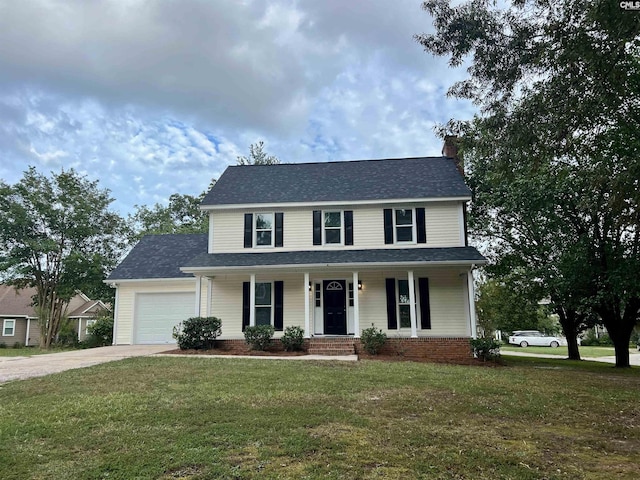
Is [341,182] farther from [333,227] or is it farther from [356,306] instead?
[356,306]

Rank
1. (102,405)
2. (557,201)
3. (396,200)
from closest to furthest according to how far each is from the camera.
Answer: (102,405) → (557,201) → (396,200)

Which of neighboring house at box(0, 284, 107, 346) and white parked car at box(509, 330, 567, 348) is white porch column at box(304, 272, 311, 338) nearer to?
neighboring house at box(0, 284, 107, 346)

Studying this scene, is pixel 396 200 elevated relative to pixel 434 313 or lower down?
elevated

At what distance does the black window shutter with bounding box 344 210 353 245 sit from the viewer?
16938 mm

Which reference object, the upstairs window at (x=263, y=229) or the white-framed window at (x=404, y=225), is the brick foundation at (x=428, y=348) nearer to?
the white-framed window at (x=404, y=225)

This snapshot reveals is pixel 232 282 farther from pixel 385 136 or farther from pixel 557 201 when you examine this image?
pixel 557 201

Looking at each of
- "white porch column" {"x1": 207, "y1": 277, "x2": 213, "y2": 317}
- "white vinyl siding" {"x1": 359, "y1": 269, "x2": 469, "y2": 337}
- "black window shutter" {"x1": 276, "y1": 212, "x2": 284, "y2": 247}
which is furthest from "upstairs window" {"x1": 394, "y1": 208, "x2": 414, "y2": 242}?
"white porch column" {"x1": 207, "y1": 277, "x2": 213, "y2": 317}

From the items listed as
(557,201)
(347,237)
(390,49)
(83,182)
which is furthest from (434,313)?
(83,182)

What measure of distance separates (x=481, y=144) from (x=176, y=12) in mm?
9028

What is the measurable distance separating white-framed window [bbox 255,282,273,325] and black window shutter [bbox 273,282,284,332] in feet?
0.50

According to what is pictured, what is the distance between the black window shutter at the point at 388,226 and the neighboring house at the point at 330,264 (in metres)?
0.04

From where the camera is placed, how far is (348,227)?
17.0m

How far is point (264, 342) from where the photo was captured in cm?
1458

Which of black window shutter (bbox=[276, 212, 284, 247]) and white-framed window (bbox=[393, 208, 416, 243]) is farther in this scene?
black window shutter (bbox=[276, 212, 284, 247])
